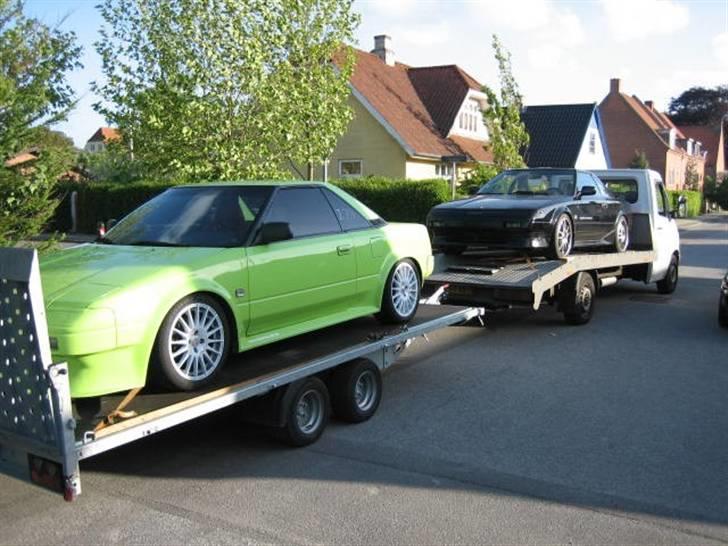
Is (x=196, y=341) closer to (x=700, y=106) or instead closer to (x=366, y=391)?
(x=366, y=391)

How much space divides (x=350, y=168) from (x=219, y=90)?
56.0 feet

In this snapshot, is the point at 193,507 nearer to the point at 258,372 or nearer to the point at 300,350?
the point at 258,372

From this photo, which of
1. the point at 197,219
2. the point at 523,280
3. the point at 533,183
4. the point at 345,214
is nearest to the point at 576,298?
the point at 523,280

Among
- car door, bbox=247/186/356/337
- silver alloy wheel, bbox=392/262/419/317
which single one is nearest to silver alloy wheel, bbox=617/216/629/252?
silver alloy wheel, bbox=392/262/419/317

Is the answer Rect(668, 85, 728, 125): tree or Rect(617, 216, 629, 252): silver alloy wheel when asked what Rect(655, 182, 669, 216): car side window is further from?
Rect(668, 85, 728, 125): tree

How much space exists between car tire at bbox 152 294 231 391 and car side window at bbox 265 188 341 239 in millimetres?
1027

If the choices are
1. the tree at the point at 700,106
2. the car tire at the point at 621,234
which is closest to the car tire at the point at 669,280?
the car tire at the point at 621,234

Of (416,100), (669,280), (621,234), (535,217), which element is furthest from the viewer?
(416,100)

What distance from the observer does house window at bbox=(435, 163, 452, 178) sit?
30.8m

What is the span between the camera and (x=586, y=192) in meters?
10.2

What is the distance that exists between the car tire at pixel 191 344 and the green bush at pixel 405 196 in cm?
1777

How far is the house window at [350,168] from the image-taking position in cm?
2964

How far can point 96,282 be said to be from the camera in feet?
14.2

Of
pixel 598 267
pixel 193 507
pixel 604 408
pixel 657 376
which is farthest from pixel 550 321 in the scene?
pixel 193 507
